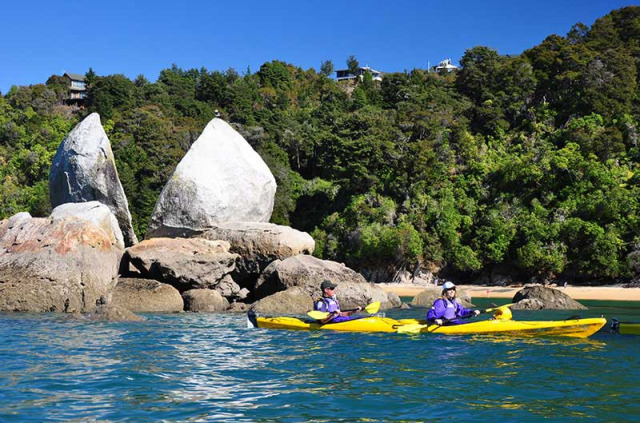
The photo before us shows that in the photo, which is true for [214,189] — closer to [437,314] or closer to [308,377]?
[437,314]

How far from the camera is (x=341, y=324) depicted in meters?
14.8

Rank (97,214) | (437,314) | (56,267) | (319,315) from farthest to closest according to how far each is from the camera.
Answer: (97,214)
(56,267)
(319,315)
(437,314)

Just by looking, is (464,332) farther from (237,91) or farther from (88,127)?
(237,91)

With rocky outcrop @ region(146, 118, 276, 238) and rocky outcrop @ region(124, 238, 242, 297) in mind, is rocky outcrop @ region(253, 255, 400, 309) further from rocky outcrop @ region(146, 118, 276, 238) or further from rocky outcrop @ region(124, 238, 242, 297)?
rocky outcrop @ region(146, 118, 276, 238)

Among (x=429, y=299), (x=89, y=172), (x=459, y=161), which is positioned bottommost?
(x=429, y=299)

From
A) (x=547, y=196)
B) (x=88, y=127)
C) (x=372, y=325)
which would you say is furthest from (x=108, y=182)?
(x=547, y=196)

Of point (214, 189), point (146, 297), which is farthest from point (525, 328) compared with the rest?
point (214, 189)

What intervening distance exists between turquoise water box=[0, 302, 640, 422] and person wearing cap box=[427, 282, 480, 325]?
0.42 metres

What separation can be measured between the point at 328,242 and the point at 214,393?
1393 inches

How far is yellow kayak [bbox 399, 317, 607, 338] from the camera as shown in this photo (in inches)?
501

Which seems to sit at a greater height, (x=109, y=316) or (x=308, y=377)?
(x=109, y=316)

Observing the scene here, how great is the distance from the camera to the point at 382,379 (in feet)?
28.9

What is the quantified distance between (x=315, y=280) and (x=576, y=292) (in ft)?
58.6

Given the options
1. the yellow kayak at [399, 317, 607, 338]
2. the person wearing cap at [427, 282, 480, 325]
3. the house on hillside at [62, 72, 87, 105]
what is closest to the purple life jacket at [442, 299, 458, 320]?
the person wearing cap at [427, 282, 480, 325]
